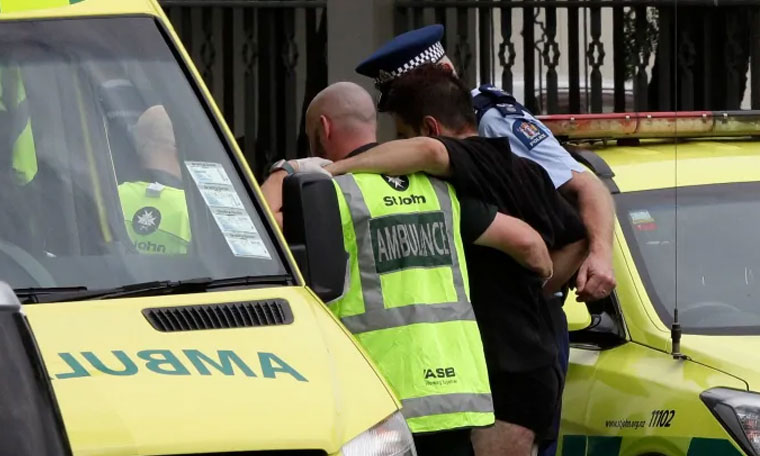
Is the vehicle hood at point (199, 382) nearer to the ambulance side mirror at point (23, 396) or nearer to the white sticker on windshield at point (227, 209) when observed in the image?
the white sticker on windshield at point (227, 209)

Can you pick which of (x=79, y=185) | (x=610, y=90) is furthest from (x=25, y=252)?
(x=610, y=90)

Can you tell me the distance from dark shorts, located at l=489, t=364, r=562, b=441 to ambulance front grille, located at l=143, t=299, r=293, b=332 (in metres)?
1.12

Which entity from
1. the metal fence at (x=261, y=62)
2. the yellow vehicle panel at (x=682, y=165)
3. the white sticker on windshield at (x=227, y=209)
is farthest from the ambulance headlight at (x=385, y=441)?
the metal fence at (x=261, y=62)

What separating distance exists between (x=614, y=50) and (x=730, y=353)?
503cm

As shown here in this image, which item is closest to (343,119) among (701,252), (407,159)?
(407,159)

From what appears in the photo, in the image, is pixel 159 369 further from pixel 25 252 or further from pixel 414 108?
pixel 414 108

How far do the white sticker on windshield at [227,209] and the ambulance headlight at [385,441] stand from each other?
2.49 feet

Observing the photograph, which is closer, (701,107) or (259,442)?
(259,442)

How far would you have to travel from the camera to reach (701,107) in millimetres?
10695

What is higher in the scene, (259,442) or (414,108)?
(414,108)

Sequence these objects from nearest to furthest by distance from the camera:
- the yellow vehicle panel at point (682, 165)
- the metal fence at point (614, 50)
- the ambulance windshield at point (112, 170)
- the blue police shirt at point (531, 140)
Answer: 1. the ambulance windshield at point (112, 170)
2. the blue police shirt at point (531, 140)
3. the yellow vehicle panel at point (682, 165)
4. the metal fence at point (614, 50)

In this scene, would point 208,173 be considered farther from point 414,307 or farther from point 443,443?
point 443,443

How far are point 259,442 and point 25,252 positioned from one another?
1009 mm

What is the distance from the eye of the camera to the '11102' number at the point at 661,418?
18.9 feet
